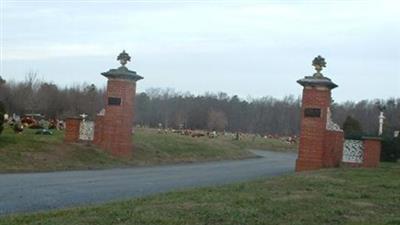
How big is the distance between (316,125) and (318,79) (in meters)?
1.57

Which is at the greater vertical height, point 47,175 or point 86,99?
point 86,99

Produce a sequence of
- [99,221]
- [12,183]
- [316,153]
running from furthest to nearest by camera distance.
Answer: [316,153], [12,183], [99,221]

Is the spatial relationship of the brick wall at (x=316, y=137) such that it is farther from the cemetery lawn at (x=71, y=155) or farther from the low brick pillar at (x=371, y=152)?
the cemetery lawn at (x=71, y=155)

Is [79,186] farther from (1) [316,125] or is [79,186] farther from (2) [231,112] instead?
(2) [231,112]

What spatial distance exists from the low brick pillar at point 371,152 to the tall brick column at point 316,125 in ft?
3.42

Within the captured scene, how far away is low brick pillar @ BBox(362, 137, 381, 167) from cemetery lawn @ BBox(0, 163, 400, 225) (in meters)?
7.75

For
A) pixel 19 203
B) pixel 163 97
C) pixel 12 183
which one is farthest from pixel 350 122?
pixel 163 97

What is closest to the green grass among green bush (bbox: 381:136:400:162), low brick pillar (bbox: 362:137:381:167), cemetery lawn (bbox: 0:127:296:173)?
cemetery lawn (bbox: 0:127:296:173)

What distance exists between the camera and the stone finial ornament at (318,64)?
69.1 ft

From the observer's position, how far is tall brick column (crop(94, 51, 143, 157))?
23.6 metres

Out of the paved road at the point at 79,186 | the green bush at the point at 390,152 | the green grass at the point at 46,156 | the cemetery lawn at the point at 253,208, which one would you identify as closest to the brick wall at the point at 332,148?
the paved road at the point at 79,186

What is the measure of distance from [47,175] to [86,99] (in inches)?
1749

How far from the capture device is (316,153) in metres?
21.2

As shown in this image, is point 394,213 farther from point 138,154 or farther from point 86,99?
point 86,99
